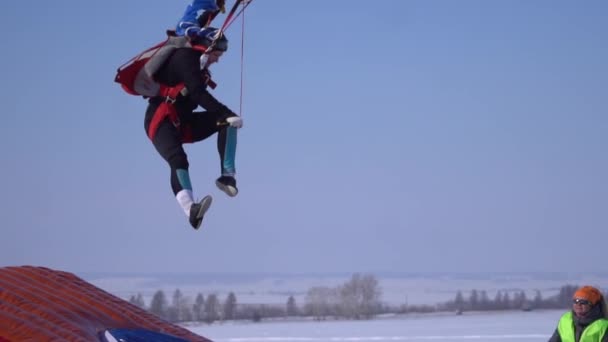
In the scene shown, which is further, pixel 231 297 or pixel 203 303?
pixel 231 297

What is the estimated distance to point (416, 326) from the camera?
14820 mm

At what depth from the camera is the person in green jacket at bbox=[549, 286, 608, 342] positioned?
6859 mm

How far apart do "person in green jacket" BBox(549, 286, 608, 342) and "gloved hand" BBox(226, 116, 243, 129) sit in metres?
2.91

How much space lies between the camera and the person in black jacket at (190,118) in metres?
5.23

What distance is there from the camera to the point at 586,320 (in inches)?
272

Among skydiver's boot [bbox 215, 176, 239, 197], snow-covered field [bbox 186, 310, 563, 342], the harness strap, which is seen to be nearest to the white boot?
skydiver's boot [bbox 215, 176, 239, 197]

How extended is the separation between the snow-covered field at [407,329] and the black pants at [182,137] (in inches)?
297

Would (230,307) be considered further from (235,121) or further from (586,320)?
(235,121)

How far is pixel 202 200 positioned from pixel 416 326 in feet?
33.1

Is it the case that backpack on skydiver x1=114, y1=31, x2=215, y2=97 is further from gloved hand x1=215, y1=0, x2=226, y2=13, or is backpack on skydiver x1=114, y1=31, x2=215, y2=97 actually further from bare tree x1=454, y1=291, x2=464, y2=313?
bare tree x1=454, y1=291, x2=464, y2=313

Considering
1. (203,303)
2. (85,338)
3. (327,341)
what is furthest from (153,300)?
(85,338)

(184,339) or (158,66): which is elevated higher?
(158,66)

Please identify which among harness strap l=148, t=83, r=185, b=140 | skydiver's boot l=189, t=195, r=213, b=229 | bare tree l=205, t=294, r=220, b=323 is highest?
harness strap l=148, t=83, r=185, b=140

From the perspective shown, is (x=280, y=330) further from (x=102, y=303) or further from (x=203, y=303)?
(x=102, y=303)
